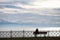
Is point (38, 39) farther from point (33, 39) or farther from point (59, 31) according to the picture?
point (59, 31)

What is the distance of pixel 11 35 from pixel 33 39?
3033mm

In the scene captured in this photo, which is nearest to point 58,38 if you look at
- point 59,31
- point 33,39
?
point 59,31

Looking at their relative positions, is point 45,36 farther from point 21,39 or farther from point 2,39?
point 2,39

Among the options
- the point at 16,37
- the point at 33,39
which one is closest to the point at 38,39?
the point at 33,39

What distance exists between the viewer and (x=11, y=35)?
116 ft

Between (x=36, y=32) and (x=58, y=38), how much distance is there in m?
3.27

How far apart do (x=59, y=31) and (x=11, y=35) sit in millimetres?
6812

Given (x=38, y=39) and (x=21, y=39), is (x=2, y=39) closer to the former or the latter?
(x=21, y=39)

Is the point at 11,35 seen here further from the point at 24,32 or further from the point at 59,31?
the point at 59,31

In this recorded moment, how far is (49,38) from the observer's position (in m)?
35.8

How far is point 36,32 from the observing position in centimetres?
3703

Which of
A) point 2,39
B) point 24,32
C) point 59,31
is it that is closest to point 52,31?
point 59,31

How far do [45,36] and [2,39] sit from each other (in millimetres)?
6003

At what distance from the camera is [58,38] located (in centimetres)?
3600
